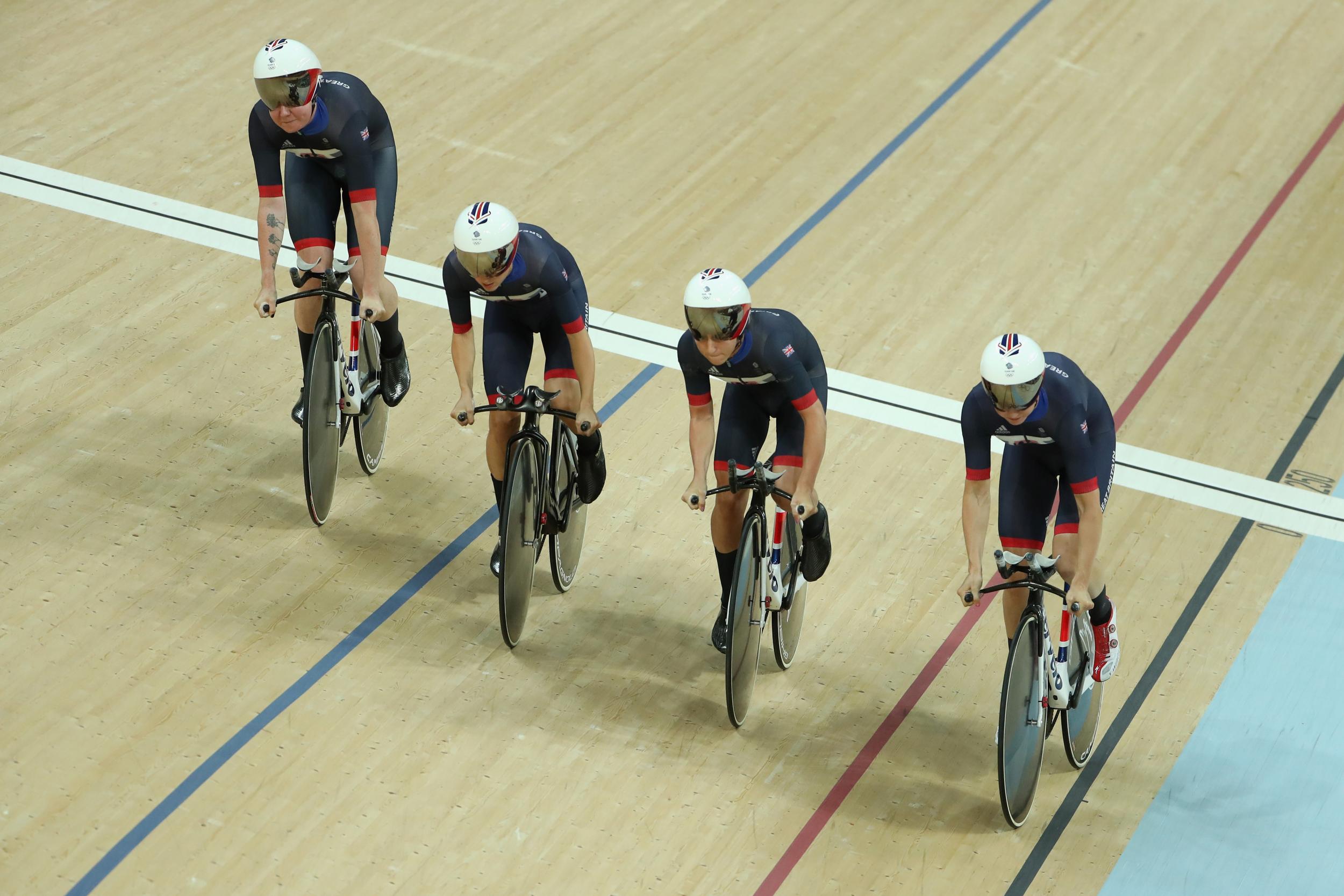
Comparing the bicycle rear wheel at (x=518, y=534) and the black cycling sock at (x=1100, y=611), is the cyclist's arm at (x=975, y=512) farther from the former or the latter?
the bicycle rear wheel at (x=518, y=534)

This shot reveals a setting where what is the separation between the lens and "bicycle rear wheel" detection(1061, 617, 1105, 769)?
4535 millimetres

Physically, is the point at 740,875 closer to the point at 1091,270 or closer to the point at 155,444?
the point at 155,444

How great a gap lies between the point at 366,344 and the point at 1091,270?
11.6 feet

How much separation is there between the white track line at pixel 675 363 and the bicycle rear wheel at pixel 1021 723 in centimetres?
174

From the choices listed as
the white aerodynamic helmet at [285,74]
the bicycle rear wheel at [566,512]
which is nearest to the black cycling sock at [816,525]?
the bicycle rear wheel at [566,512]

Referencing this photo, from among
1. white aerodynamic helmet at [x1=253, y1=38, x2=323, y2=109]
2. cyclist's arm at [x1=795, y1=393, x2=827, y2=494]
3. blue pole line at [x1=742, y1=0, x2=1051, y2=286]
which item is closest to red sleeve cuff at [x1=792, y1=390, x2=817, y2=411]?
cyclist's arm at [x1=795, y1=393, x2=827, y2=494]

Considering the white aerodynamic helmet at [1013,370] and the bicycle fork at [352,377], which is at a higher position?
the white aerodynamic helmet at [1013,370]

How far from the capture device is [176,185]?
24.7ft

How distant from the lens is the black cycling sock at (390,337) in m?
5.69

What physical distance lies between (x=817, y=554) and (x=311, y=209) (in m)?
2.14

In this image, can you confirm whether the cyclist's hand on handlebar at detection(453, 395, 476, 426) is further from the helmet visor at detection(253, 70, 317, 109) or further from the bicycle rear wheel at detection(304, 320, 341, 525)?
the helmet visor at detection(253, 70, 317, 109)

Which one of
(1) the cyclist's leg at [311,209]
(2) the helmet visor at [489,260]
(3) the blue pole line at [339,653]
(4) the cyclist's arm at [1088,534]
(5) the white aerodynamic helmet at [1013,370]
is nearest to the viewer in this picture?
(5) the white aerodynamic helmet at [1013,370]

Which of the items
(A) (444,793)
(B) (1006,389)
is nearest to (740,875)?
(A) (444,793)

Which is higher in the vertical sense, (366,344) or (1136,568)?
(366,344)
